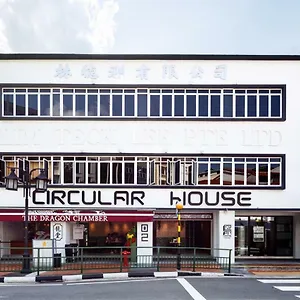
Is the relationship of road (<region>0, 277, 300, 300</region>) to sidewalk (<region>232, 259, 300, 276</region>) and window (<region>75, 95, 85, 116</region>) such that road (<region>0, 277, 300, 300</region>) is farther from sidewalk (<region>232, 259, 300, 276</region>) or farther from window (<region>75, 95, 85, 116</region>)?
window (<region>75, 95, 85, 116</region>)

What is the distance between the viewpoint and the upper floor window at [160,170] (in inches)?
754

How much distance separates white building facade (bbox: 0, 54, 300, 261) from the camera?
747 inches

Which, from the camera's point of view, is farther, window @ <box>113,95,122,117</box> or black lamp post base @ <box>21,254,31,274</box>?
window @ <box>113,95,122,117</box>

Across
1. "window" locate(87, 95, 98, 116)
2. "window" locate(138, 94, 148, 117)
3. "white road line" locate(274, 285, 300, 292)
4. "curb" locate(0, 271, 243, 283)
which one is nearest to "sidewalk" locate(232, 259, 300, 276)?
"curb" locate(0, 271, 243, 283)

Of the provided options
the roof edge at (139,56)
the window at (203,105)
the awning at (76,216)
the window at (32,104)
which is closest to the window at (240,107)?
the window at (203,105)

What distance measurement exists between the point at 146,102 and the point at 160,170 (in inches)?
135

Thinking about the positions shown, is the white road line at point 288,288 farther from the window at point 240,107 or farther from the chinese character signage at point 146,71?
the chinese character signage at point 146,71

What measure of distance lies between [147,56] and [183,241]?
386 inches

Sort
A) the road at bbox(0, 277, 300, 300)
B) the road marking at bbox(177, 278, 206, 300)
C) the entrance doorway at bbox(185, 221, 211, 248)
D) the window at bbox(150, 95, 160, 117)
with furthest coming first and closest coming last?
the entrance doorway at bbox(185, 221, 211, 248) < the window at bbox(150, 95, 160, 117) < the road at bbox(0, 277, 300, 300) < the road marking at bbox(177, 278, 206, 300)

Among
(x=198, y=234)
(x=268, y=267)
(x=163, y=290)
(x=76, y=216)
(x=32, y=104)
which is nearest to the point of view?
(x=163, y=290)

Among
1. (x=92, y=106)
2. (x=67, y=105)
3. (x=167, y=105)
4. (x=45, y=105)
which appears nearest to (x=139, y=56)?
(x=167, y=105)

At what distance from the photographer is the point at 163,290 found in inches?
471

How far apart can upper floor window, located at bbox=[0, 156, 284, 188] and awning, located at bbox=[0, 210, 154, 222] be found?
1.62m

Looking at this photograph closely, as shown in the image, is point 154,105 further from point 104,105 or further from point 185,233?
point 185,233
